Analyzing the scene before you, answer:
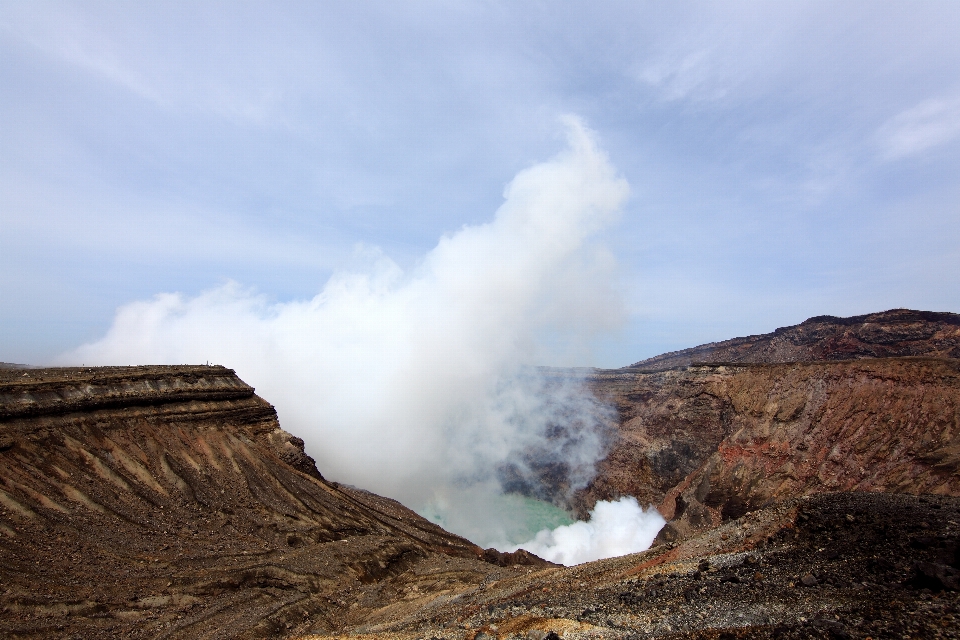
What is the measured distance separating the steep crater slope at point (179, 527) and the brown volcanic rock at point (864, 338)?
5636 cm

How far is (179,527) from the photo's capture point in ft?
95.4

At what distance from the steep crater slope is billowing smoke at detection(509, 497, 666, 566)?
19600 millimetres

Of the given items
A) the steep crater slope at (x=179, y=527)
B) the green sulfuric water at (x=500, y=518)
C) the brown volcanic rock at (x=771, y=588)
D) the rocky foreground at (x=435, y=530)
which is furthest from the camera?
the green sulfuric water at (x=500, y=518)

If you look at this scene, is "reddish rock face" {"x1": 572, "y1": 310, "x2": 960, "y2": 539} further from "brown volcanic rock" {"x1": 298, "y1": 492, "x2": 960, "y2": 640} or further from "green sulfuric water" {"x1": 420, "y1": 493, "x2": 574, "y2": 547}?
"brown volcanic rock" {"x1": 298, "y1": 492, "x2": 960, "y2": 640}

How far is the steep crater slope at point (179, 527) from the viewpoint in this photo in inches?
852

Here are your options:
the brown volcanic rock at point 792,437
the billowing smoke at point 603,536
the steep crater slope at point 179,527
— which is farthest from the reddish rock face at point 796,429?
the steep crater slope at point 179,527

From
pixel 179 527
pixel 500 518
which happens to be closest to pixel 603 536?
pixel 500 518

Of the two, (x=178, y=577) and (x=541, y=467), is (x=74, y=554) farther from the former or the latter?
(x=541, y=467)

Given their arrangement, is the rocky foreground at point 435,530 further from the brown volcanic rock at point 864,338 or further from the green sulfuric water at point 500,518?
the brown volcanic rock at point 864,338

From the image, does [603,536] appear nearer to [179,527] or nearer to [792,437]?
[792,437]

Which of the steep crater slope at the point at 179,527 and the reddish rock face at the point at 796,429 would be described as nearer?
the steep crater slope at the point at 179,527

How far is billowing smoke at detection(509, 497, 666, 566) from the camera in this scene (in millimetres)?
53531

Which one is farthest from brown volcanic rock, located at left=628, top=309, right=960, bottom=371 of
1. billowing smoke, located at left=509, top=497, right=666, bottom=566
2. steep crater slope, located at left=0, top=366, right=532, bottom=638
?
steep crater slope, located at left=0, top=366, right=532, bottom=638

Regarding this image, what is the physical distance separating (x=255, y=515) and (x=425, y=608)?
16990 mm
